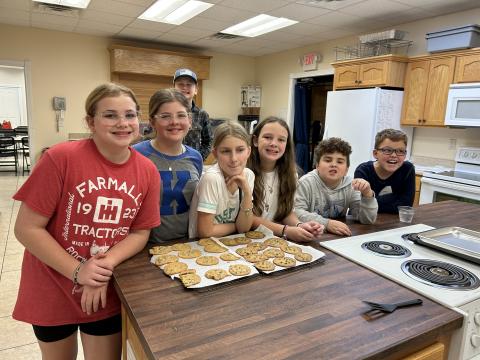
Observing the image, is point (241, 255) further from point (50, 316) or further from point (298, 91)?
point (298, 91)

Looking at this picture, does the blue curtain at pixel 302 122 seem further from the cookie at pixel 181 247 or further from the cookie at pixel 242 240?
the cookie at pixel 181 247

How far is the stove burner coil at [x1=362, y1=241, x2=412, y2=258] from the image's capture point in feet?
4.08

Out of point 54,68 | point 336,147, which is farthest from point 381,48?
point 54,68

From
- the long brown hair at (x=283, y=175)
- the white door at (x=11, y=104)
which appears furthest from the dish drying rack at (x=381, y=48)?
the white door at (x=11, y=104)

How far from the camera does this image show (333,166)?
168cm

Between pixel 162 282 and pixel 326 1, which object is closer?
pixel 162 282

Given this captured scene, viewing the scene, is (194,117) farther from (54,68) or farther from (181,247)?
(54,68)

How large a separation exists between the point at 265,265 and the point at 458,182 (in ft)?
9.22

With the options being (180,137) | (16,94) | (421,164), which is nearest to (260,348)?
(180,137)

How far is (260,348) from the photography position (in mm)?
718

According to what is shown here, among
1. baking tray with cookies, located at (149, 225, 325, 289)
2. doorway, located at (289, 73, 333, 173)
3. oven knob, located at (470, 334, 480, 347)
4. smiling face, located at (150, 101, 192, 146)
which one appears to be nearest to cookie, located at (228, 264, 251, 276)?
baking tray with cookies, located at (149, 225, 325, 289)

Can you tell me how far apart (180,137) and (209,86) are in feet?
17.0

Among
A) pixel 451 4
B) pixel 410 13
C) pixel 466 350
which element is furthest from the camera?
pixel 410 13

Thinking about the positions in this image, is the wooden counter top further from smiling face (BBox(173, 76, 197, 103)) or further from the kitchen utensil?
smiling face (BBox(173, 76, 197, 103))
